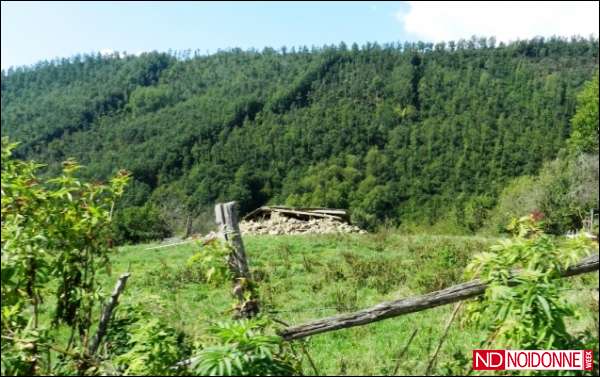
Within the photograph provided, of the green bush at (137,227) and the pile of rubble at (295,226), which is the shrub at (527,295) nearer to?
the pile of rubble at (295,226)

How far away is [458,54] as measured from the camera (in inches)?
4838

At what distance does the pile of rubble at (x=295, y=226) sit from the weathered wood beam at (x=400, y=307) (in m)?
18.3

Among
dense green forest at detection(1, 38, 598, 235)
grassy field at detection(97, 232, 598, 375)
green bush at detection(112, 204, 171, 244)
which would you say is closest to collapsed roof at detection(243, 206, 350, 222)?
green bush at detection(112, 204, 171, 244)

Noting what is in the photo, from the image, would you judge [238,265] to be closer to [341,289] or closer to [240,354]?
[240,354]

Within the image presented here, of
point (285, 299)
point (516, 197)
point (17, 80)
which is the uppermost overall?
point (17, 80)

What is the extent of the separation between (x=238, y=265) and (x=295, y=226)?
19877mm

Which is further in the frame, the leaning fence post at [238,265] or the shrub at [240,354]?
the leaning fence post at [238,265]

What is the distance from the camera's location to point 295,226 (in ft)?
76.5

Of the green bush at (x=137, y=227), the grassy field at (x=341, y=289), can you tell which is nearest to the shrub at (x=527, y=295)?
the grassy field at (x=341, y=289)

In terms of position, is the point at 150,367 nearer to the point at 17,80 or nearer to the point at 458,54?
the point at 458,54

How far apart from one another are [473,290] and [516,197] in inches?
1289

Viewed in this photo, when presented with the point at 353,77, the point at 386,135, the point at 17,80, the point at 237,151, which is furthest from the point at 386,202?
the point at 17,80

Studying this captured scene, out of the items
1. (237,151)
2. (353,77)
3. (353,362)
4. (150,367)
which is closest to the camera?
(150,367)

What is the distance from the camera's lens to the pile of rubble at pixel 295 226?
2261cm
